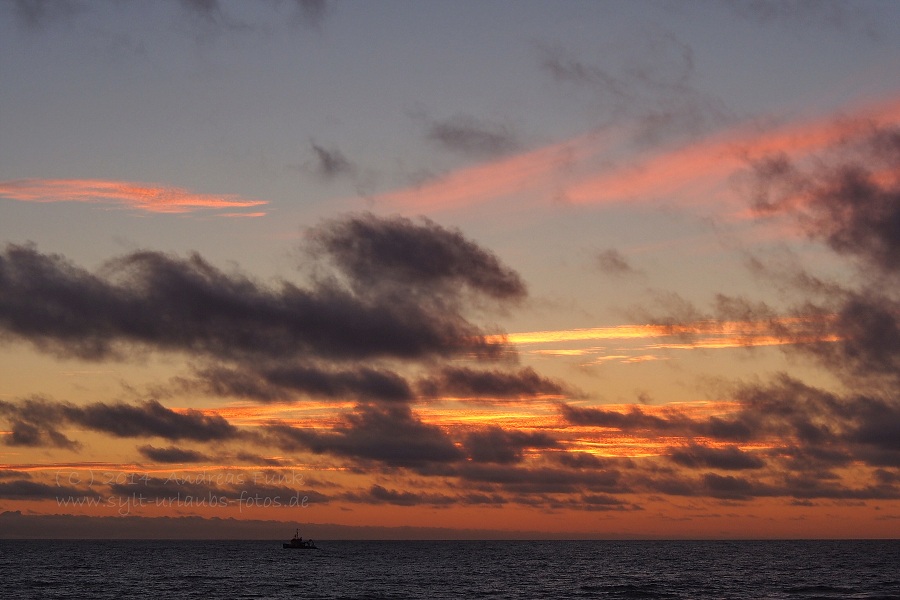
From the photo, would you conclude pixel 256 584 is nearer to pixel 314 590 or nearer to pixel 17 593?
pixel 314 590

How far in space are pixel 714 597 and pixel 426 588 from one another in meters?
55.0

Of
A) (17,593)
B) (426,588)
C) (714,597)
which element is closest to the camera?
(714,597)

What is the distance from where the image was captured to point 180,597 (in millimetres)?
159375

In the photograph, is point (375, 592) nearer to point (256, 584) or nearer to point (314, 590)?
point (314, 590)

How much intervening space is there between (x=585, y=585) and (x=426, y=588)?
31464 millimetres

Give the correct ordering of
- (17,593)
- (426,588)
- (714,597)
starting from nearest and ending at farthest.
A: 1. (714,597)
2. (17,593)
3. (426,588)

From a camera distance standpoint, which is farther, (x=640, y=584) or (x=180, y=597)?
(x=640, y=584)

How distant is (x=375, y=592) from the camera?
17212 cm

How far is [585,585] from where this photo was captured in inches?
7426

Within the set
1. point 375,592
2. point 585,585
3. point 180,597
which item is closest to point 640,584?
point 585,585

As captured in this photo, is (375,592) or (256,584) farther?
(256,584)

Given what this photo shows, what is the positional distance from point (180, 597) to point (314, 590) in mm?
26330

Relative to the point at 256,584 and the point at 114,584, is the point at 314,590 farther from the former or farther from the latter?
the point at 114,584

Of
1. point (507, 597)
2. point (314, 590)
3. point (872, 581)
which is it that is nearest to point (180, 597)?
point (314, 590)
